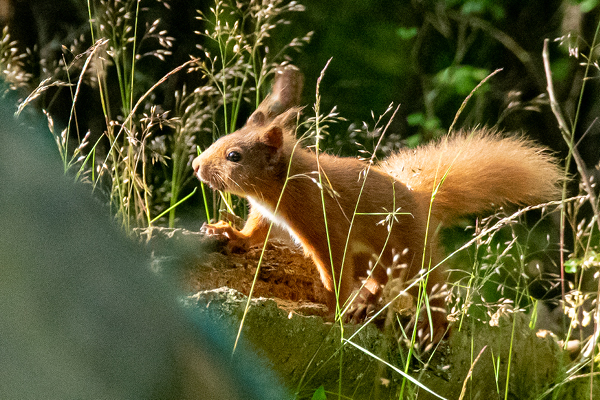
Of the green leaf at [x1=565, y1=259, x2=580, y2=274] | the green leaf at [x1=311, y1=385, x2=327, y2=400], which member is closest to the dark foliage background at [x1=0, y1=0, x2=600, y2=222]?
the green leaf at [x1=565, y1=259, x2=580, y2=274]

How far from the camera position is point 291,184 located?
227 centimetres

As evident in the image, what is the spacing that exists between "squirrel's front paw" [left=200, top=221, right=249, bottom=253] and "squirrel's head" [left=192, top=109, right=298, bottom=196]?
0.50 ft

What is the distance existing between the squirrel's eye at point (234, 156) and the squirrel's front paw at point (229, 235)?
0.90ft

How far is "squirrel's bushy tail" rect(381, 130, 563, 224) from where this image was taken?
256cm

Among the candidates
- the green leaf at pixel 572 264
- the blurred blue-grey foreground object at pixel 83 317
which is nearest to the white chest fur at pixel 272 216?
the blurred blue-grey foreground object at pixel 83 317

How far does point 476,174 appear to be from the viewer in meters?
2.60

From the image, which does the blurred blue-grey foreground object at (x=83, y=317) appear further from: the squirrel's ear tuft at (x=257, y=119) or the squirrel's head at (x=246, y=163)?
the squirrel's ear tuft at (x=257, y=119)

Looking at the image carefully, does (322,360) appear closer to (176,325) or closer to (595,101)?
(176,325)

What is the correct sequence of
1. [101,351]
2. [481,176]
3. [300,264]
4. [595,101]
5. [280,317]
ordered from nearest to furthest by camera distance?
[101,351], [280,317], [300,264], [481,176], [595,101]

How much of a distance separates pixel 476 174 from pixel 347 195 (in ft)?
2.28

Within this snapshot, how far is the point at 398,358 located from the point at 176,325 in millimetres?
855

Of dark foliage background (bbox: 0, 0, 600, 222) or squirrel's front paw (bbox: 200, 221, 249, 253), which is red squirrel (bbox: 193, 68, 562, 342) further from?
dark foliage background (bbox: 0, 0, 600, 222)

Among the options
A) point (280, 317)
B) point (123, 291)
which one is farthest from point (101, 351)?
point (280, 317)

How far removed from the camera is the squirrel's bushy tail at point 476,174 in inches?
101
